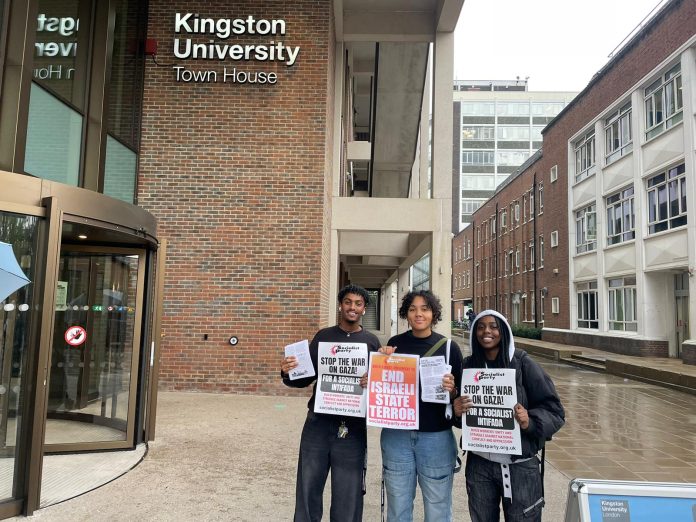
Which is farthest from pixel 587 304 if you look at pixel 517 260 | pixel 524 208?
pixel 517 260

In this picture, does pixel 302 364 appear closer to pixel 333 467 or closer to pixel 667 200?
pixel 333 467

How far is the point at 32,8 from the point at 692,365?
18.4 m

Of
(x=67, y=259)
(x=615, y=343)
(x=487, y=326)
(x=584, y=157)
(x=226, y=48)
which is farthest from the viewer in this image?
(x=584, y=157)

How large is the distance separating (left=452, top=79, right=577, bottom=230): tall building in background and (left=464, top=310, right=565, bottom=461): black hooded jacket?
76766 mm

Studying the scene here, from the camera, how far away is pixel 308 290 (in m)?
9.87

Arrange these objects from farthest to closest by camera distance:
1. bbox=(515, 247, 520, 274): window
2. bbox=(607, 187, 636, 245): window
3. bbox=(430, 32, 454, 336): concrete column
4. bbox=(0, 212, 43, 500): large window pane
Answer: bbox=(515, 247, 520, 274): window → bbox=(607, 187, 636, 245): window → bbox=(430, 32, 454, 336): concrete column → bbox=(0, 212, 43, 500): large window pane

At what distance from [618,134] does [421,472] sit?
24075 mm

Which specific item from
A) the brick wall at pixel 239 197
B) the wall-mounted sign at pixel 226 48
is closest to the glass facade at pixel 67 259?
the brick wall at pixel 239 197

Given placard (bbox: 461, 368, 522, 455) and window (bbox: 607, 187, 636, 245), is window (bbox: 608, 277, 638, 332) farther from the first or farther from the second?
placard (bbox: 461, 368, 522, 455)

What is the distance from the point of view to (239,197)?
32.9 feet

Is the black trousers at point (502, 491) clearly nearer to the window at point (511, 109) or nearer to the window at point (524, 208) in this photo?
the window at point (524, 208)

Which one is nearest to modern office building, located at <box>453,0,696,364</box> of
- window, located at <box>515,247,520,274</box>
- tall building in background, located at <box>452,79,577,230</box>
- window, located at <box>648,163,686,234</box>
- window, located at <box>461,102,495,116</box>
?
window, located at <box>648,163,686,234</box>

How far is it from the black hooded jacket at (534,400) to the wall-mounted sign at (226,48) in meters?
8.73

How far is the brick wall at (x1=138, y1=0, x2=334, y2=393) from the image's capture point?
9734mm
